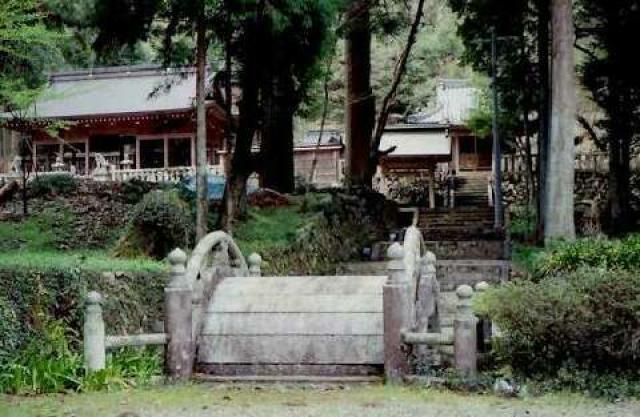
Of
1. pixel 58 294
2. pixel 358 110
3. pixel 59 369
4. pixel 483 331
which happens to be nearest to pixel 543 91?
pixel 358 110

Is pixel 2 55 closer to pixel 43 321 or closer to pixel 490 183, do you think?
pixel 43 321

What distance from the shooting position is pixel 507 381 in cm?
834

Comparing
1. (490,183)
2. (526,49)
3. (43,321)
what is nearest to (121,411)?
(43,321)

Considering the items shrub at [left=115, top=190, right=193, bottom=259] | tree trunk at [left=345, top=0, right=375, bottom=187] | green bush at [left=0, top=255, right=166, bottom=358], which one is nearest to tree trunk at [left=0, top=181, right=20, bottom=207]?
shrub at [left=115, top=190, right=193, bottom=259]

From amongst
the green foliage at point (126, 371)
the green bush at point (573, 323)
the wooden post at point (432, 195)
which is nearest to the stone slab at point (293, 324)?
the green foliage at point (126, 371)

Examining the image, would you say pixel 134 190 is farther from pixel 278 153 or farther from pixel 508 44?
pixel 508 44

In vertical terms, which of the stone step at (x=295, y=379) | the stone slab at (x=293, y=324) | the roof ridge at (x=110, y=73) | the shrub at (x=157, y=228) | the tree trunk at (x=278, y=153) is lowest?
the stone step at (x=295, y=379)

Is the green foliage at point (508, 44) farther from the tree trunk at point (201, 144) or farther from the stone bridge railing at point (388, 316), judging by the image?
the stone bridge railing at point (388, 316)

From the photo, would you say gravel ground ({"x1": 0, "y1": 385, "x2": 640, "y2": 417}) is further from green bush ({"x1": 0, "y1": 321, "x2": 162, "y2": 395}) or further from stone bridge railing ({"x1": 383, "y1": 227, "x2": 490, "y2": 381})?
stone bridge railing ({"x1": 383, "y1": 227, "x2": 490, "y2": 381})

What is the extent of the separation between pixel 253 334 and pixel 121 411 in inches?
91.9

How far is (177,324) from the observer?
934 cm

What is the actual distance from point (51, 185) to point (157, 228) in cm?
851

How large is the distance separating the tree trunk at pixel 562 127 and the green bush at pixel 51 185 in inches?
470

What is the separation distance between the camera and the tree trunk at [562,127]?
15.5 metres
